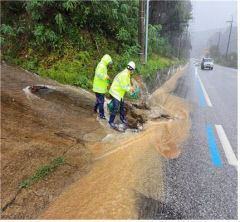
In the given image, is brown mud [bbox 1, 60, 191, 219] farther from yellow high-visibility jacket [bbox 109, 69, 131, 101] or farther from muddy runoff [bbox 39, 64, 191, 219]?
yellow high-visibility jacket [bbox 109, 69, 131, 101]

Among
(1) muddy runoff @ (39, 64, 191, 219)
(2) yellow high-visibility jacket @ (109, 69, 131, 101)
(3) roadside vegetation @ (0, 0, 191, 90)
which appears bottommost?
(1) muddy runoff @ (39, 64, 191, 219)

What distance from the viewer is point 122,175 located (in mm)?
3023

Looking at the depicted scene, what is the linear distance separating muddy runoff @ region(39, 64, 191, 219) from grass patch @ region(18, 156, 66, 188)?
1.76ft

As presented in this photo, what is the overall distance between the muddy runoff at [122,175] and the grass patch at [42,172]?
0.54 metres

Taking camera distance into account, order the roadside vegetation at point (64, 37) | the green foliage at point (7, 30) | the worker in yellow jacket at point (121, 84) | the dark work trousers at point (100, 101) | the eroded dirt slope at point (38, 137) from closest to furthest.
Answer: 1. the eroded dirt slope at point (38, 137)
2. the worker in yellow jacket at point (121, 84)
3. the dark work trousers at point (100, 101)
4. the roadside vegetation at point (64, 37)
5. the green foliage at point (7, 30)

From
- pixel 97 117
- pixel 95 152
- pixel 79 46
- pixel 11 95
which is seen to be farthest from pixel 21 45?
pixel 95 152

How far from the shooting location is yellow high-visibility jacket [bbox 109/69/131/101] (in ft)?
14.6

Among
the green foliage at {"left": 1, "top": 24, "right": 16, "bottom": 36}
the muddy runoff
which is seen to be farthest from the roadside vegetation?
the muddy runoff

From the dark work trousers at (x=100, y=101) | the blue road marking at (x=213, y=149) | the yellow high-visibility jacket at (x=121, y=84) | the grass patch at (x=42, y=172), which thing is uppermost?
the yellow high-visibility jacket at (x=121, y=84)

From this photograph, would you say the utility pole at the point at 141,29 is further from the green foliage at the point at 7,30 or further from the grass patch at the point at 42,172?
the grass patch at the point at 42,172

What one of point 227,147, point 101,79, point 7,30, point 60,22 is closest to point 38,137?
point 101,79

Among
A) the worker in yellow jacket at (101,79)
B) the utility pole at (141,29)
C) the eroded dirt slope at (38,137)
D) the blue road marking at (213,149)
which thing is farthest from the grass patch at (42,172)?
the utility pole at (141,29)

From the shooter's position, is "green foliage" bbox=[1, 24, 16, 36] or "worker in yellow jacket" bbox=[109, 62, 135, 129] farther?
"green foliage" bbox=[1, 24, 16, 36]

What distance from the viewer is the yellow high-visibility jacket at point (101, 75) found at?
180 inches
